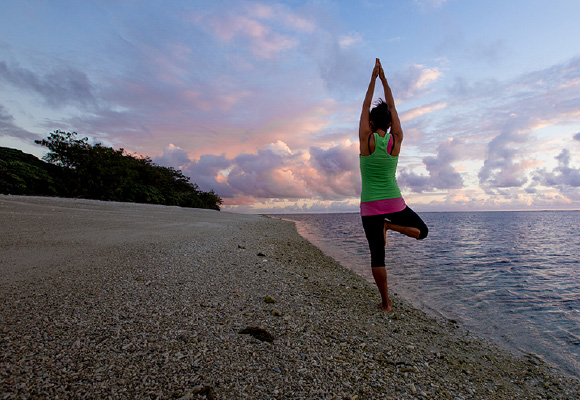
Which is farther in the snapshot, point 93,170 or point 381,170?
point 93,170

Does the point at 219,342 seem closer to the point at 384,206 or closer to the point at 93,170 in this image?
the point at 384,206

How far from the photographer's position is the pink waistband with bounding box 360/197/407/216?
3809 millimetres

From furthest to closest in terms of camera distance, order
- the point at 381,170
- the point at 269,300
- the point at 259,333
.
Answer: the point at 269,300
the point at 381,170
the point at 259,333

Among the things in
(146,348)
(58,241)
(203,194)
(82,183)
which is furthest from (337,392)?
(203,194)

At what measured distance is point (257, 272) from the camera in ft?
19.3

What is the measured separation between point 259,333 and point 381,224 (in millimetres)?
2128

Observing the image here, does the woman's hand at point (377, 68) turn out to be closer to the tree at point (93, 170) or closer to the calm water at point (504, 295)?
the calm water at point (504, 295)

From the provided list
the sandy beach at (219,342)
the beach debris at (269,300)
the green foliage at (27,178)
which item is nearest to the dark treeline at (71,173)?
the green foliage at (27,178)

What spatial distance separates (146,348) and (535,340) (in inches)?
227

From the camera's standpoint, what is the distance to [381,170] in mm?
3742

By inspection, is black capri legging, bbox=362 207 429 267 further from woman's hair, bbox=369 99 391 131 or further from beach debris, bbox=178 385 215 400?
beach debris, bbox=178 385 215 400

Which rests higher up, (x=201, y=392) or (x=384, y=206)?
(x=384, y=206)

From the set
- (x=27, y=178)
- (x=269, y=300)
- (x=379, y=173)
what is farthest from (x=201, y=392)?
(x=27, y=178)

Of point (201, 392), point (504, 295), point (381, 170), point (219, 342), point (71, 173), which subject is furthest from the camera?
point (71, 173)
